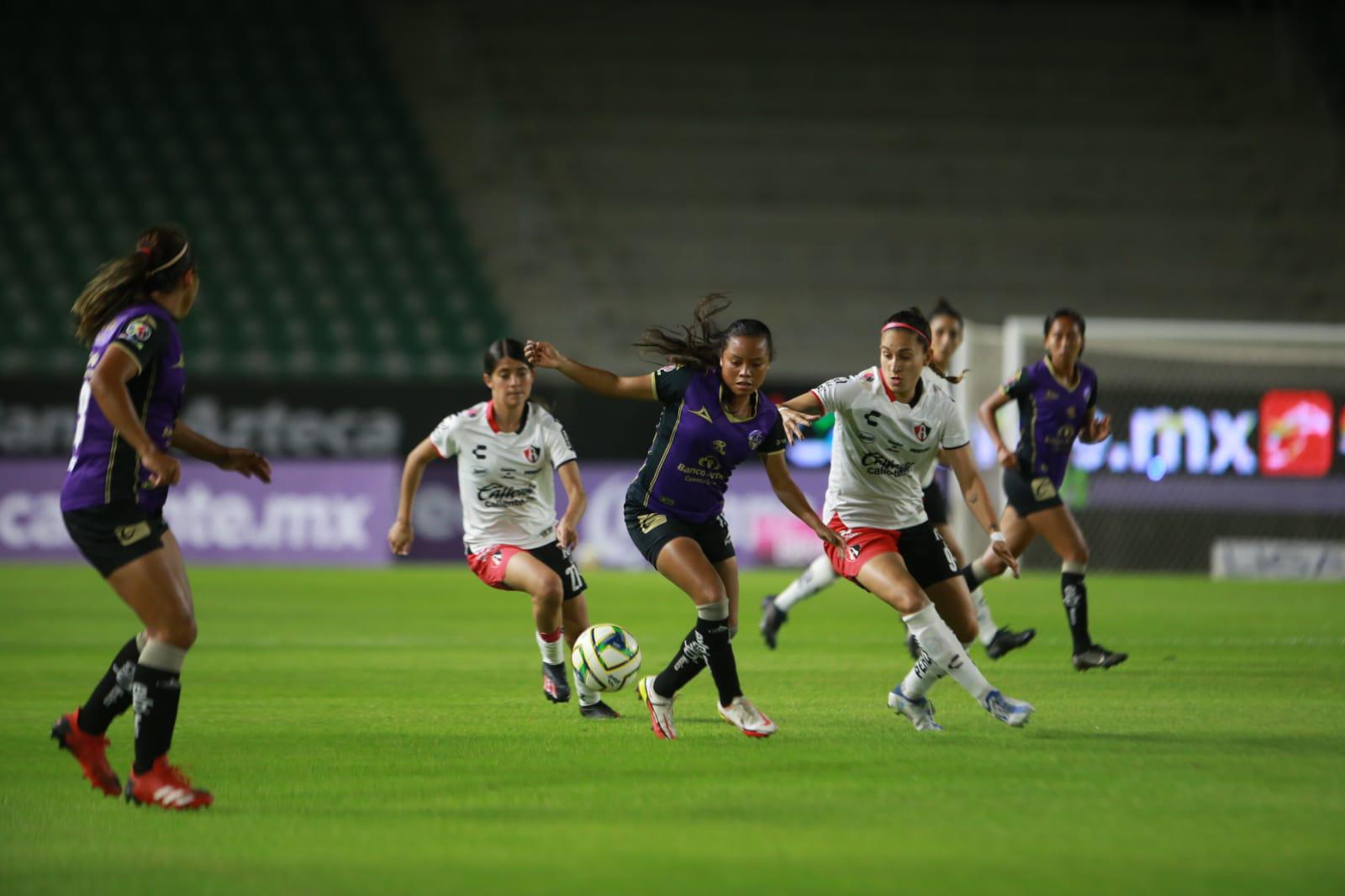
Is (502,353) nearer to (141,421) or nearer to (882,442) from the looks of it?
(882,442)

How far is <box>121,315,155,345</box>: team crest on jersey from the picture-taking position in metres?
5.50

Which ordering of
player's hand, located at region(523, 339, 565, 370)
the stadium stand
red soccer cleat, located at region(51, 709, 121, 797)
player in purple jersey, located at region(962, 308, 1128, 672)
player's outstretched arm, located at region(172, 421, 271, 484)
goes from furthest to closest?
the stadium stand → player in purple jersey, located at region(962, 308, 1128, 672) → player's hand, located at region(523, 339, 565, 370) → red soccer cleat, located at region(51, 709, 121, 797) → player's outstretched arm, located at region(172, 421, 271, 484)

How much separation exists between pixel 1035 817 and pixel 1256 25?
31.0 meters

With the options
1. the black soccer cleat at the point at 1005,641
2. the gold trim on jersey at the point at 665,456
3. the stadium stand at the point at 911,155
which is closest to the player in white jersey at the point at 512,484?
the gold trim on jersey at the point at 665,456

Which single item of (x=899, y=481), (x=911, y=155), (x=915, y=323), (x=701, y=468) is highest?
(x=911, y=155)

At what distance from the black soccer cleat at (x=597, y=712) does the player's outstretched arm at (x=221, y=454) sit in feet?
8.38

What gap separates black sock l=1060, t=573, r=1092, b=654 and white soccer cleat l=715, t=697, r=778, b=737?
3494mm

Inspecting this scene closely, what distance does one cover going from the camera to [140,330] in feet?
18.1

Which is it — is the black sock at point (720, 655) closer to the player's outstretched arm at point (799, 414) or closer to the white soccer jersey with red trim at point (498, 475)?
the player's outstretched arm at point (799, 414)

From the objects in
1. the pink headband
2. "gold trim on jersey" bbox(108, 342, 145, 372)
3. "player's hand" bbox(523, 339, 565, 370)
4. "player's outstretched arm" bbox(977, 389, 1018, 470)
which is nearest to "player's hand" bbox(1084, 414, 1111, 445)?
"player's outstretched arm" bbox(977, 389, 1018, 470)

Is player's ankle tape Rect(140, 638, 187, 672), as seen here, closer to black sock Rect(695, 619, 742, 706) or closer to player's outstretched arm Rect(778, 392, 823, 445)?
black sock Rect(695, 619, 742, 706)

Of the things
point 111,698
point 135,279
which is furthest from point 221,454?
point 111,698

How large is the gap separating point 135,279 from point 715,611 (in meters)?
2.85

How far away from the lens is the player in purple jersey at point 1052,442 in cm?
1018
